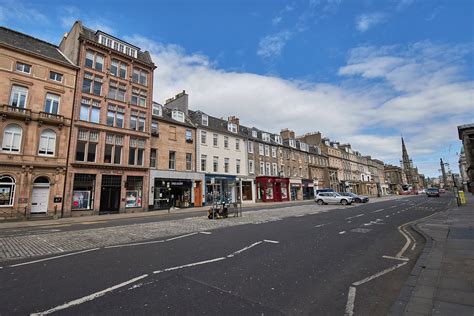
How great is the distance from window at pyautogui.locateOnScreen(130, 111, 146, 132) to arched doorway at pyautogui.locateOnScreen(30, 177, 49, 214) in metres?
9.93

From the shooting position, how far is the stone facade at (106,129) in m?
23.9

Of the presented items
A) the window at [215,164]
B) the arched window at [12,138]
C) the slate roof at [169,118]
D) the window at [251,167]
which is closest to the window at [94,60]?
the slate roof at [169,118]

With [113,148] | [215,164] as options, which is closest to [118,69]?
[113,148]

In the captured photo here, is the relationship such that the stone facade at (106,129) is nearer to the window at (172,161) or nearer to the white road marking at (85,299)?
the window at (172,161)

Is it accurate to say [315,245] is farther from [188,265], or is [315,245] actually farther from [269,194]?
[269,194]

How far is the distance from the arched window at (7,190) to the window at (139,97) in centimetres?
1364

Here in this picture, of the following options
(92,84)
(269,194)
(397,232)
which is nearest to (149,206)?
(92,84)

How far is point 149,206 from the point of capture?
27.8 meters

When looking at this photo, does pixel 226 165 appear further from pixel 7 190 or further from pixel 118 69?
pixel 7 190

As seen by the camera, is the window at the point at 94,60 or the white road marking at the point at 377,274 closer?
the white road marking at the point at 377,274

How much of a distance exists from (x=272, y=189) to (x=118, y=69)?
29.4 m

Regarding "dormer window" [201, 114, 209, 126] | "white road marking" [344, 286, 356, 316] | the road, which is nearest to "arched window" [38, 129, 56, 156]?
the road

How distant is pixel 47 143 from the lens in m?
22.1

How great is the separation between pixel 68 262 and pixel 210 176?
2756cm
